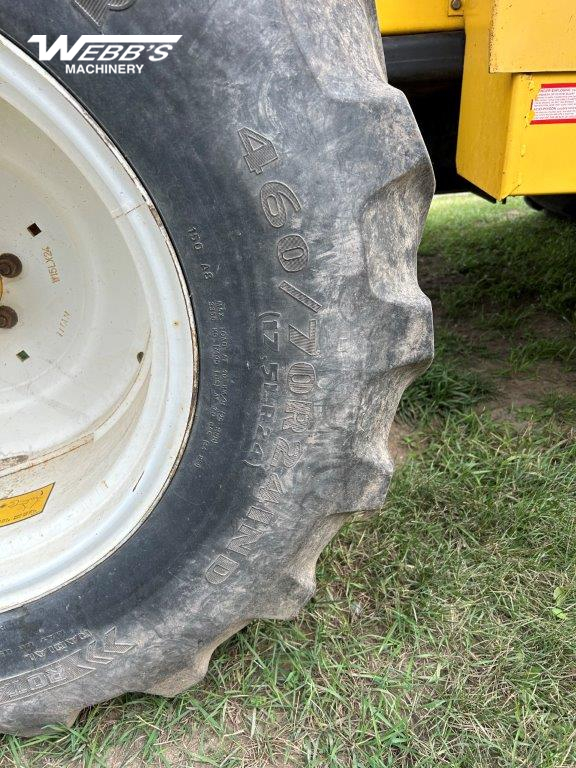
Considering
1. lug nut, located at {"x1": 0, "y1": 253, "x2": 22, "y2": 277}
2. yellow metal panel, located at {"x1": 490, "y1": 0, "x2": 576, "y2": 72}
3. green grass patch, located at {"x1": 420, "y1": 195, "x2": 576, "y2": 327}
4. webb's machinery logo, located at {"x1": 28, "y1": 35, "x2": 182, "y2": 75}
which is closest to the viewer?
webb's machinery logo, located at {"x1": 28, "y1": 35, "x2": 182, "y2": 75}

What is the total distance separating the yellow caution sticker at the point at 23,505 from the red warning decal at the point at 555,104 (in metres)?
1.11

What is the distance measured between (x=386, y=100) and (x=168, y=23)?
0.30 meters

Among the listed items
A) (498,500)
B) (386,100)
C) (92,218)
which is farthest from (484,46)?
(498,500)

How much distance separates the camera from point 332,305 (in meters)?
0.94

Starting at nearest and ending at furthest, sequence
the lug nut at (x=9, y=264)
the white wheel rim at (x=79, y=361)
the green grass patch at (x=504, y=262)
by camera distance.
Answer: the white wheel rim at (x=79, y=361) < the lug nut at (x=9, y=264) < the green grass patch at (x=504, y=262)

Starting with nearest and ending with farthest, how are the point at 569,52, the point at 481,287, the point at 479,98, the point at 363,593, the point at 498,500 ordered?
the point at 569,52 → the point at 479,98 → the point at 363,593 → the point at 498,500 → the point at 481,287

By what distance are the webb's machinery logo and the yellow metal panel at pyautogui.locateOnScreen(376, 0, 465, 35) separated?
2.09 feet

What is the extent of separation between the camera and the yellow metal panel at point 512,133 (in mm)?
1132

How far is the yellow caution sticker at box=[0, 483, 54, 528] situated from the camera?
1.22 metres

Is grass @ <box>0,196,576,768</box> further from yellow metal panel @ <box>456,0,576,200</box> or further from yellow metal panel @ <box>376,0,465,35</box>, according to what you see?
yellow metal panel @ <box>376,0,465,35</box>

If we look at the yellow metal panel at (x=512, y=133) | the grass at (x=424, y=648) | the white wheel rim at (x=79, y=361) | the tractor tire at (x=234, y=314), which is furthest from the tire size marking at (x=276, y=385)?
the yellow metal panel at (x=512, y=133)

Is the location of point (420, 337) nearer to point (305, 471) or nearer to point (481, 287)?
point (305, 471)

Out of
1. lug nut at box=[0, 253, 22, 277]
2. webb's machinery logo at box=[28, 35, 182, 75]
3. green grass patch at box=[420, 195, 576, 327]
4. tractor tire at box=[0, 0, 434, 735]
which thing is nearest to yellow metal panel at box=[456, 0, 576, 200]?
tractor tire at box=[0, 0, 434, 735]

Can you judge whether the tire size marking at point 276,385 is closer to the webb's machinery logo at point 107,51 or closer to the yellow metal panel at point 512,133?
the webb's machinery logo at point 107,51
